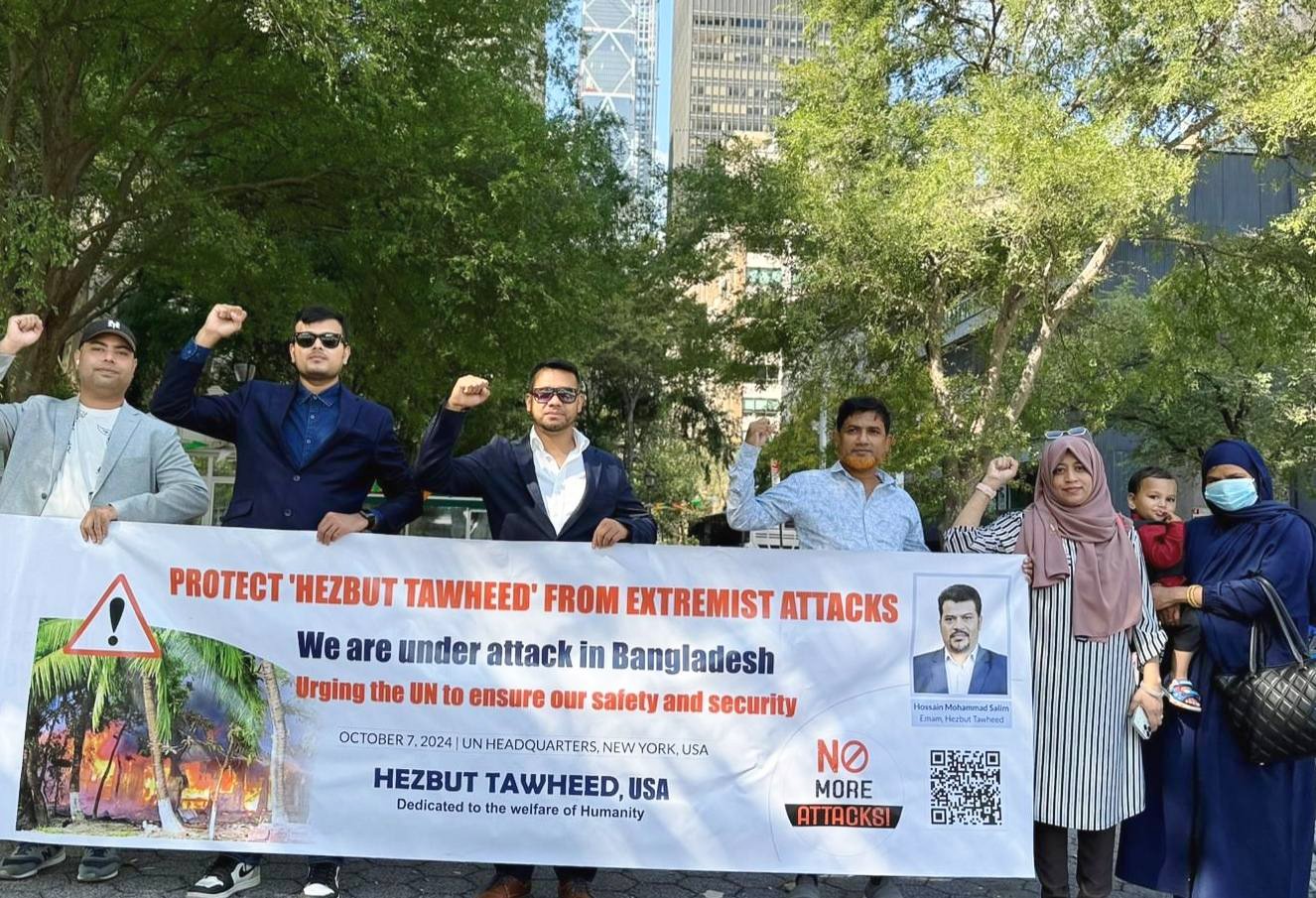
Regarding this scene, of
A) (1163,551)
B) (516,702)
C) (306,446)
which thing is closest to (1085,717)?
(1163,551)

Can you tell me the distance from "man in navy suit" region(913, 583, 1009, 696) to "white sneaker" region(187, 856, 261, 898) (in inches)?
102

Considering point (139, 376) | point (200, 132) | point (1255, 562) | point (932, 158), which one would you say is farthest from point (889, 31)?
point (1255, 562)

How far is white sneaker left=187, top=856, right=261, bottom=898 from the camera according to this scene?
3.76 meters

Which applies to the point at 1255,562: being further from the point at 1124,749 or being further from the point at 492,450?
the point at 492,450

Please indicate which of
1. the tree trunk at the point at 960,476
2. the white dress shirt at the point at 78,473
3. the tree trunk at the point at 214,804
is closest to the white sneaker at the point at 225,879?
the tree trunk at the point at 214,804

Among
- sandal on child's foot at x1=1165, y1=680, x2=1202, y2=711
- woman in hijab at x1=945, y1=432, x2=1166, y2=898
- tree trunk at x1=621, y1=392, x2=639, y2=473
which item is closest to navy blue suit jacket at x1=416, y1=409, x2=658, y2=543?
woman in hijab at x1=945, y1=432, x2=1166, y2=898

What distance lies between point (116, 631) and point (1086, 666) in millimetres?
3581

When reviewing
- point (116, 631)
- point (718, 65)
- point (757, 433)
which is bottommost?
point (116, 631)

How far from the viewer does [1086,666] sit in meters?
3.85

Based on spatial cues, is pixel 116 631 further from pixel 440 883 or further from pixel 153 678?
pixel 440 883

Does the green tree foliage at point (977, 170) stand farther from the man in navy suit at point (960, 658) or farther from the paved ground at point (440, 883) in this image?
the paved ground at point (440, 883)

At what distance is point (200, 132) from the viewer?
38.3 ft

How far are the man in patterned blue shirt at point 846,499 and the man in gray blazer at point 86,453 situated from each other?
7.01 ft

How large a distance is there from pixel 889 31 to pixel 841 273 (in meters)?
4.58
